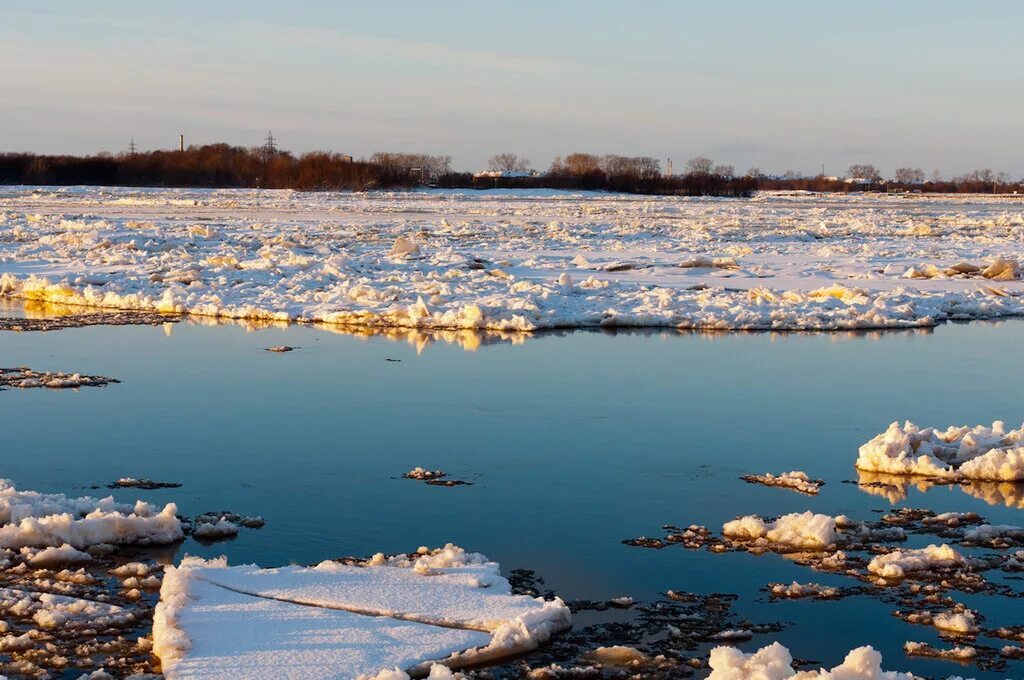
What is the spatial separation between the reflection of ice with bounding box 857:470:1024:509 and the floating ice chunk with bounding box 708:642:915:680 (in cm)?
294

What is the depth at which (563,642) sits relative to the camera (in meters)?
4.61

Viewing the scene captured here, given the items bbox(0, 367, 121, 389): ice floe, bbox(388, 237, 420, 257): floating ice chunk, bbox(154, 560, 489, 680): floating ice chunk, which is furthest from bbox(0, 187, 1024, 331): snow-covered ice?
bbox(154, 560, 489, 680): floating ice chunk

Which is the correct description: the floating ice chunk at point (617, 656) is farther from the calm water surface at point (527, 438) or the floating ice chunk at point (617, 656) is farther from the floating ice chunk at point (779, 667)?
the calm water surface at point (527, 438)

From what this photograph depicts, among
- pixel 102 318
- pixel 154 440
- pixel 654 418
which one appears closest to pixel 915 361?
pixel 654 418

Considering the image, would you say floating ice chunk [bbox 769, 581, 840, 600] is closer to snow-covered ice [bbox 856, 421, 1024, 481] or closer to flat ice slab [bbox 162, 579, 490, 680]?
flat ice slab [bbox 162, 579, 490, 680]

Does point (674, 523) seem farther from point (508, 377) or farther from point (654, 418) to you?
point (508, 377)

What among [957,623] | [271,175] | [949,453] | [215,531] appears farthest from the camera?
[271,175]

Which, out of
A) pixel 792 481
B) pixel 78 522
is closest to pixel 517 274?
pixel 792 481

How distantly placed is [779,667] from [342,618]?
173cm

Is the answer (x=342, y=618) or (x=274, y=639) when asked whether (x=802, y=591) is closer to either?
(x=342, y=618)

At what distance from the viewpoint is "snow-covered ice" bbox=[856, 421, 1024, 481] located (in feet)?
23.6

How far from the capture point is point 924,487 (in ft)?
23.1

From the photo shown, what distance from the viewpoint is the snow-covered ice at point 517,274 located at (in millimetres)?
14250

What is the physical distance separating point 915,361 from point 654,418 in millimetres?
3876
